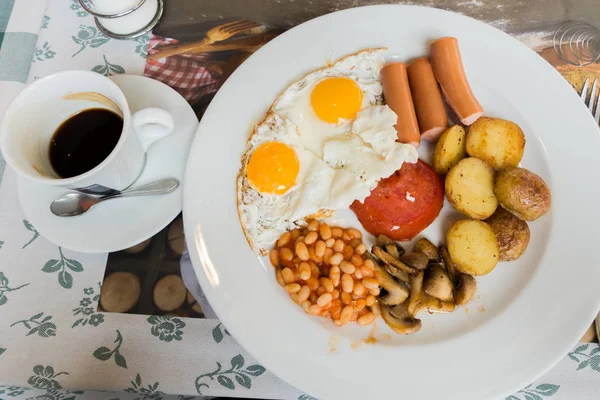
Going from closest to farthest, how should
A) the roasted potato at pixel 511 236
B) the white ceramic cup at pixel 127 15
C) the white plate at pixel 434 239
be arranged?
1. the white plate at pixel 434 239
2. the roasted potato at pixel 511 236
3. the white ceramic cup at pixel 127 15

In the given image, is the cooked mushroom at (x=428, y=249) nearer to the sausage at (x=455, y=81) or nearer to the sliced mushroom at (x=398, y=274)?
the sliced mushroom at (x=398, y=274)

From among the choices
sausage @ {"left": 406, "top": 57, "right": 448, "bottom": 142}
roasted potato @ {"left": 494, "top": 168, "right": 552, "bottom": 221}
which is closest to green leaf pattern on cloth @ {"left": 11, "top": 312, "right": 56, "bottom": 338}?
sausage @ {"left": 406, "top": 57, "right": 448, "bottom": 142}

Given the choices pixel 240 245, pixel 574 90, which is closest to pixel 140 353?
pixel 240 245

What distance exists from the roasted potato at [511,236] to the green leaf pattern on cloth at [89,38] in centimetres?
171

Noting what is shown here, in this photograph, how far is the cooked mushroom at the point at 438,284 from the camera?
1348 mm

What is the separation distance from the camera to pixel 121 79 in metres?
1.49

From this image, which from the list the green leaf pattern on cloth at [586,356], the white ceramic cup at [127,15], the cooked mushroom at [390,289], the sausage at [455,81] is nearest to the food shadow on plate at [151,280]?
the cooked mushroom at [390,289]

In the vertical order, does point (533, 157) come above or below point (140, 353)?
above

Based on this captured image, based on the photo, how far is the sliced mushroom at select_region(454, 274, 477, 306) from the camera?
136 cm

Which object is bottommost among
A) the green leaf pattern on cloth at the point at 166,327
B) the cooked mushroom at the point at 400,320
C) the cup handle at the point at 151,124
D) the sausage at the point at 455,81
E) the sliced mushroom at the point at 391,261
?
the green leaf pattern on cloth at the point at 166,327

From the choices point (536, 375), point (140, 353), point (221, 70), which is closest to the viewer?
point (536, 375)

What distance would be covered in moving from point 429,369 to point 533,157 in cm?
86

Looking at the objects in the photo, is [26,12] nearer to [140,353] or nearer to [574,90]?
[140,353]

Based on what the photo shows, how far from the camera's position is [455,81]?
1.50 meters
